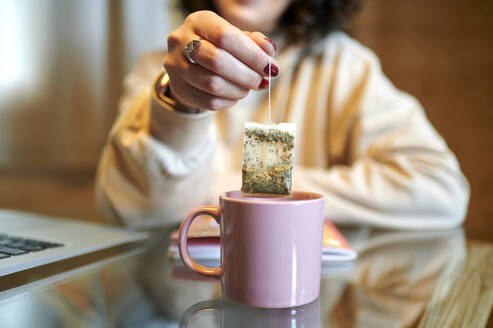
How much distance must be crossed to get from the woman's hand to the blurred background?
130 centimetres

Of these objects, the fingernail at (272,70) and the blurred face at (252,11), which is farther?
the blurred face at (252,11)

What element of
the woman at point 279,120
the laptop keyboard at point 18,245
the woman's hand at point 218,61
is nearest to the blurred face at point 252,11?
the woman at point 279,120

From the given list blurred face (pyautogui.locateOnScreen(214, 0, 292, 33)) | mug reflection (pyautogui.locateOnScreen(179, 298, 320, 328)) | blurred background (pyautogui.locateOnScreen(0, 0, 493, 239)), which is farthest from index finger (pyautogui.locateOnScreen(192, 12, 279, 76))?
blurred background (pyautogui.locateOnScreen(0, 0, 493, 239))

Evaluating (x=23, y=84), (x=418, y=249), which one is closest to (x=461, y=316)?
(x=418, y=249)

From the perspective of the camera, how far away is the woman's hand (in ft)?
1.57

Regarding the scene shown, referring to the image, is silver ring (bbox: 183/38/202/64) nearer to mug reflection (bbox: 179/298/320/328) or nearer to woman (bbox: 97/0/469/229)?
woman (bbox: 97/0/469/229)

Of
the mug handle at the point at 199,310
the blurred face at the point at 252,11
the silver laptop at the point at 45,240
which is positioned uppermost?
the blurred face at the point at 252,11

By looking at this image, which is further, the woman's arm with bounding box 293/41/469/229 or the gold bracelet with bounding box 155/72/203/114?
the woman's arm with bounding box 293/41/469/229

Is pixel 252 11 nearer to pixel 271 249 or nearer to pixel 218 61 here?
pixel 218 61

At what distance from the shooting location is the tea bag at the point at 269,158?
518 mm

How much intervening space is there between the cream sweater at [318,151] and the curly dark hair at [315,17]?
44mm

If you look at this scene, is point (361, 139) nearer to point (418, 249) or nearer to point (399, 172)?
point (399, 172)

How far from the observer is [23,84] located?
1689 millimetres

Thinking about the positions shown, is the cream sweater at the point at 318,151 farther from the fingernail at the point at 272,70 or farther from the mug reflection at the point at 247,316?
the mug reflection at the point at 247,316
